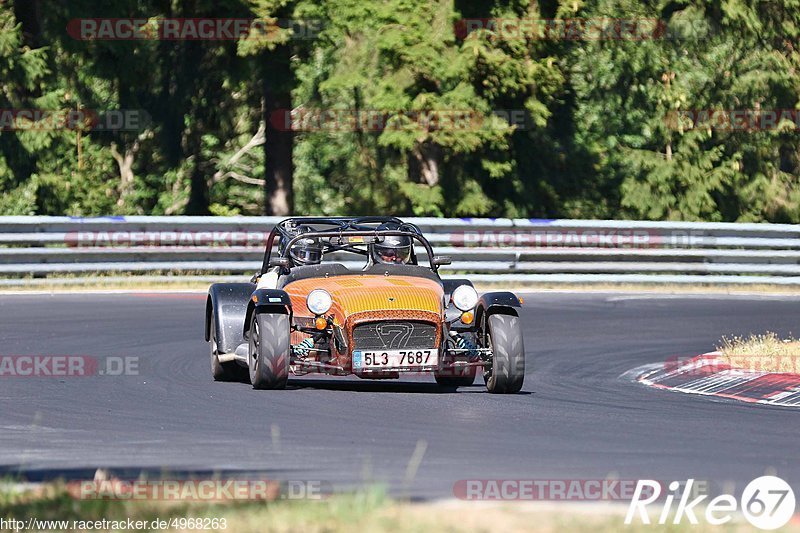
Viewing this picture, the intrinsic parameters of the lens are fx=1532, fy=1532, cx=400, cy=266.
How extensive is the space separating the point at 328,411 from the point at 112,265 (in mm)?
12803

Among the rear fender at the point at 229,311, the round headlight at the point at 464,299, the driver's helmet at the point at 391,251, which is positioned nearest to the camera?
the round headlight at the point at 464,299

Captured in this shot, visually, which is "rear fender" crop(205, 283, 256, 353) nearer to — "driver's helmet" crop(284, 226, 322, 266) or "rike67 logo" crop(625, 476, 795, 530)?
"driver's helmet" crop(284, 226, 322, 266)

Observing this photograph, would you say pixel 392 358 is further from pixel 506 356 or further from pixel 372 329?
pixel 506 356

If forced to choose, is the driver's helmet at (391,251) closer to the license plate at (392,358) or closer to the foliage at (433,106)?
the license plate at (392,358)

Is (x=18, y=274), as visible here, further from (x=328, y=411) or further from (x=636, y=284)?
(x=328, y=411)

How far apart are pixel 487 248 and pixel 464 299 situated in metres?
11.6

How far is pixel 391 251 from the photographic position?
13586 mm

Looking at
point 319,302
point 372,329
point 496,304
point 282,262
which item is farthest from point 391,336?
point 282,262

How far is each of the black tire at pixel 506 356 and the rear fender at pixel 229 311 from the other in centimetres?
233

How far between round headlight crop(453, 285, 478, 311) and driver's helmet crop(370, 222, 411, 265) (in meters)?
0.89

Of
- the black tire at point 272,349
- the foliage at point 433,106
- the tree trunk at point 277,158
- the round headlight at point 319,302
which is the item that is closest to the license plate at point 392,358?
the round headlight at point 319,302

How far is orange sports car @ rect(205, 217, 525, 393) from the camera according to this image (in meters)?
12.2

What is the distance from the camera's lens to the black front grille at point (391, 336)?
12258 millimetres

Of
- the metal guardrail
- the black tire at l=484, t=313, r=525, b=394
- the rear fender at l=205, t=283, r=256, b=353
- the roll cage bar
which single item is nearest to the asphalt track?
the black tire at l=484, t=313, r=525, b=394
